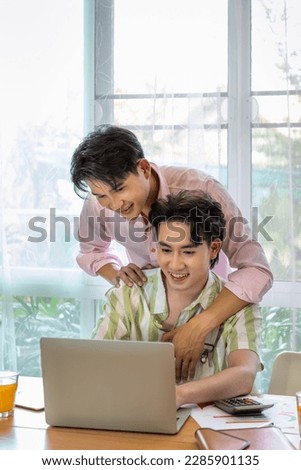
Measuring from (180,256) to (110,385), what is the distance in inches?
21.3

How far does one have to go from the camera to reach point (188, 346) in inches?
71.8

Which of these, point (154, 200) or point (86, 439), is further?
point (154, 200)

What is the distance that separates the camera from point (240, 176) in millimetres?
2756

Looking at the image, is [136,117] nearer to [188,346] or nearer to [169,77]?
[169,77]

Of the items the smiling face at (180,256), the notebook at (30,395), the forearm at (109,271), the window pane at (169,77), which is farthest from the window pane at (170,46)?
the notebook at (30,395)

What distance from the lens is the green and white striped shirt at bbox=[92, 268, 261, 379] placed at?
188 cm

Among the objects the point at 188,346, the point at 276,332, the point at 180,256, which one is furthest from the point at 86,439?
the point at 276,332

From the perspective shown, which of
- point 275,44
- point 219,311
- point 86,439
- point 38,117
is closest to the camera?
point 86,439

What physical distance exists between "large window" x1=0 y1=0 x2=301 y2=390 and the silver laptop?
1389mm

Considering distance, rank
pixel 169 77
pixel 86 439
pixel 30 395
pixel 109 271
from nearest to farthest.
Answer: pixel 86 439, pixel 30 395, pixel 109 271, pixel 169 77

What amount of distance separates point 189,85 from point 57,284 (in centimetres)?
100

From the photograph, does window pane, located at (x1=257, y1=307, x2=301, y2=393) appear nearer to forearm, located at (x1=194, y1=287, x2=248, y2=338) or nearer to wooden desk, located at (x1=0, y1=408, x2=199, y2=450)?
forearm, located at (x1=194, y1=287, x2=248, y2=338)

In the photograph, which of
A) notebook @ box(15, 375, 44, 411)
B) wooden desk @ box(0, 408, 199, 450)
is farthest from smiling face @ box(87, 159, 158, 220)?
wooden desk @ box(0, 408, 199, 450)

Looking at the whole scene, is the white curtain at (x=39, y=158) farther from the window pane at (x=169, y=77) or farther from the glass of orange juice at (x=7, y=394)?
the glass of orange juice at (x=7, y=394)
